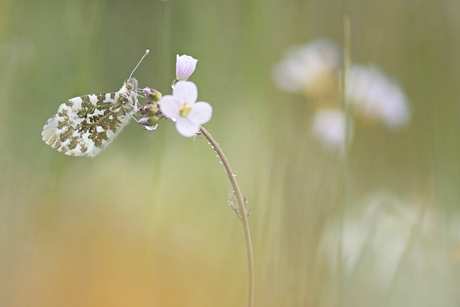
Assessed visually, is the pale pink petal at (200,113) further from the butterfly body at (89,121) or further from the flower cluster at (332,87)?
the flower cluster at (332,87)

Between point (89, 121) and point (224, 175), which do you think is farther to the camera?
point (224, 175)

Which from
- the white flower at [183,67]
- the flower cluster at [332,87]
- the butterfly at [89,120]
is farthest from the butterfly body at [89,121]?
the flower cluster at [332,87]

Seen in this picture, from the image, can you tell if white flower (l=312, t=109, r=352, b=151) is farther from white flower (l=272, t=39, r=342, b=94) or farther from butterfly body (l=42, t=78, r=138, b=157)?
butterfly body (l=42, t=78, r=138, b=157)

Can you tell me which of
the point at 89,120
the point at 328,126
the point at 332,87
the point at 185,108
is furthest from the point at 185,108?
the point at 332,87

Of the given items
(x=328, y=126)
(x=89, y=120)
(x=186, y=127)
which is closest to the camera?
(x=186, y=127)

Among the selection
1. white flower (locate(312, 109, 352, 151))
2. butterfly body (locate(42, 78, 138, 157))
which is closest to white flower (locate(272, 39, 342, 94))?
white flower (locate(312, 109, 352, 151))

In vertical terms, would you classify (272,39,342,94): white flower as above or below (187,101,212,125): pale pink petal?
above

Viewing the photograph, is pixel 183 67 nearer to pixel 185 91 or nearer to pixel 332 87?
pixel 185 91

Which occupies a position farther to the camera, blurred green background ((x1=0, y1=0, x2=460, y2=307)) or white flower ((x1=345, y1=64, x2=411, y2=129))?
white flower ((x1=345, y1=64, x2=411, y2=129))

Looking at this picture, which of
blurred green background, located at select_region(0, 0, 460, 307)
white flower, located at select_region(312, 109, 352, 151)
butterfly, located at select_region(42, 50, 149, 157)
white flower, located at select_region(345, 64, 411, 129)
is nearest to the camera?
butterfly, located at select_region(42, 50, 149, 157)
